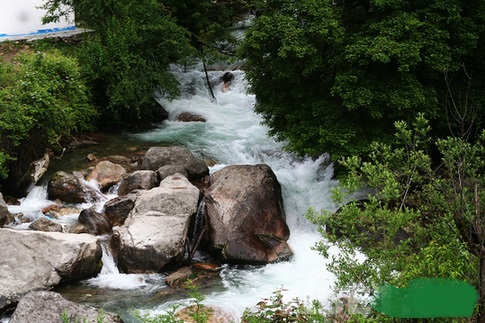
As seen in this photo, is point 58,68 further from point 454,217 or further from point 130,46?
point 454,217

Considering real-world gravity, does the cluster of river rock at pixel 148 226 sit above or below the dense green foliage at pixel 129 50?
below

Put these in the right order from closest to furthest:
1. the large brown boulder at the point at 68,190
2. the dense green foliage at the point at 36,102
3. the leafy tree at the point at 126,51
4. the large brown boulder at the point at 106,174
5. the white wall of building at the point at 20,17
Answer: the dense green foliage at the point at 36,102
the large brown boulder at the point at 68,190
the large brown boulder at the point at 106,174
the leafy tree at the point at 126,51
the white wall of building at the point at 20,17

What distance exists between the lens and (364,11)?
11570 mm

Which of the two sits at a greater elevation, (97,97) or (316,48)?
(316,48)

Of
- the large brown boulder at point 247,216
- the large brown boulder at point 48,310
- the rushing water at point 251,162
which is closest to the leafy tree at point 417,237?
the rushing water at point 251,162

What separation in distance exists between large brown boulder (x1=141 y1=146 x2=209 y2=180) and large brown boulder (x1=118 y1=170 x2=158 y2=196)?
0.77 meters

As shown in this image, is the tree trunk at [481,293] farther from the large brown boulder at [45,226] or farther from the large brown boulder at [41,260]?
the large brown boulder at [45,226]

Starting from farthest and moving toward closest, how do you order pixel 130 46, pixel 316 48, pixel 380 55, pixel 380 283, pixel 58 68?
pixel 130 46 < pixel 58 68 < pixel 316 48 < pixel 380 55 < pixel 380 283

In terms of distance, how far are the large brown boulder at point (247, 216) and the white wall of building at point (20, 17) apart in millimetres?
10292

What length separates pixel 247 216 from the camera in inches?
413

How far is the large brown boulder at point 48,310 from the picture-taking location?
6.68 metres

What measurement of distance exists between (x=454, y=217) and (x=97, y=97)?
13531 millimetres

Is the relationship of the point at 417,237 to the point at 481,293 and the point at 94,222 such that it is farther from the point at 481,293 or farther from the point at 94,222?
the point at 94,222

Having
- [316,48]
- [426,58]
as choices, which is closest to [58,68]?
[316,48]
